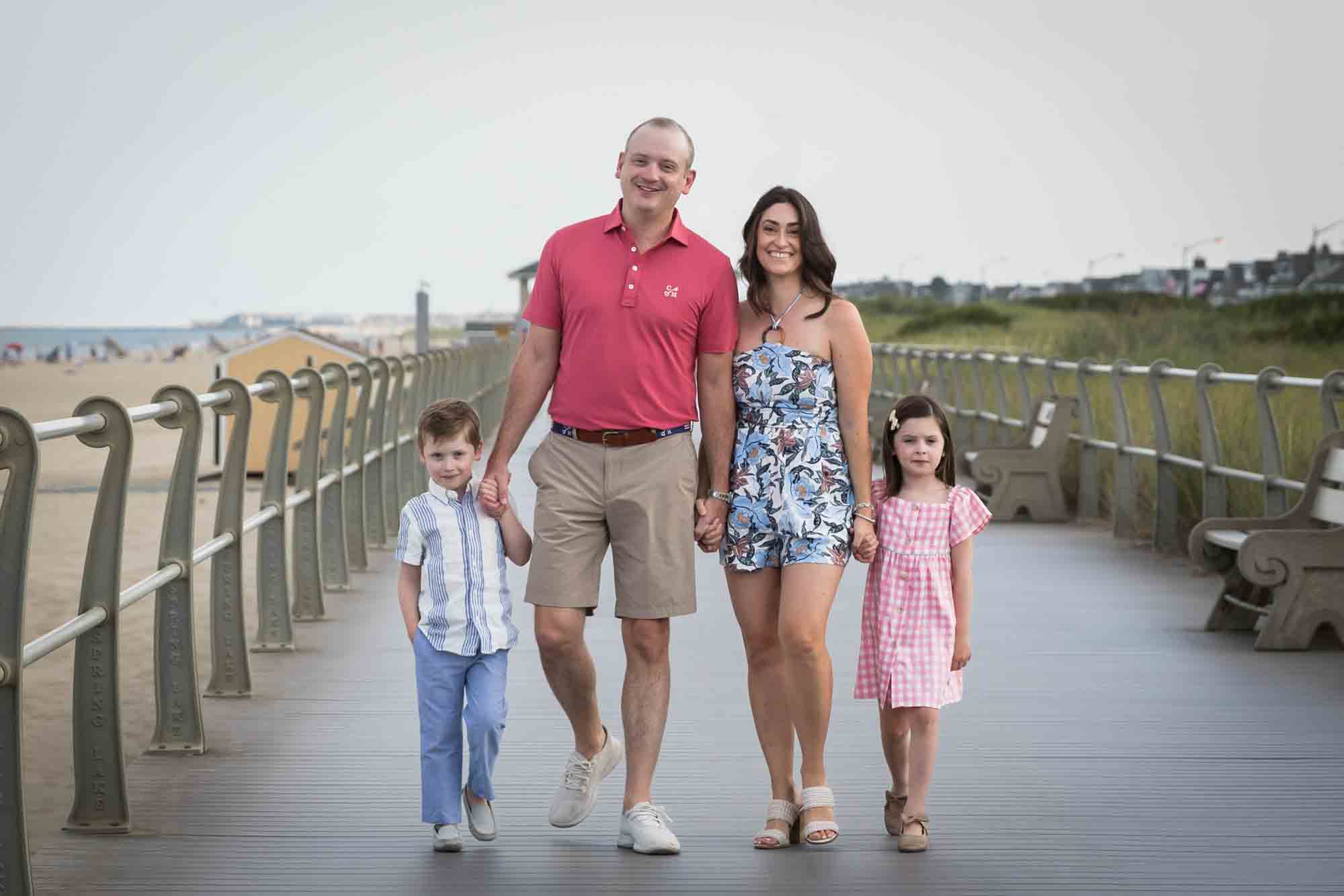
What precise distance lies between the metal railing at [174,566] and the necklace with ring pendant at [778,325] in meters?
1.63

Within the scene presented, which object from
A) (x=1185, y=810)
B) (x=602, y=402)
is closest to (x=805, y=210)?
(x=602, y=402)

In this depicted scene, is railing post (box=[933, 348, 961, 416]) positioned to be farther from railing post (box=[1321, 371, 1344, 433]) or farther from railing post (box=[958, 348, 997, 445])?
railing post (box=[1321, 371, 1344, 433])

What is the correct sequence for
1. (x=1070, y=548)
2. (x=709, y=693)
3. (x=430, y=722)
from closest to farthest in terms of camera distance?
(x=430, y=722) → (x=709, y=693) → (x=1070, y=548)

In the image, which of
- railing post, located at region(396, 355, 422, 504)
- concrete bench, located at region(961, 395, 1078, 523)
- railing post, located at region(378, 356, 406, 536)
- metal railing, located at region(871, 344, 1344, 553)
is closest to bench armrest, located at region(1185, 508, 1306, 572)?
metal railing, located at region(871, 344, 1344, 553)

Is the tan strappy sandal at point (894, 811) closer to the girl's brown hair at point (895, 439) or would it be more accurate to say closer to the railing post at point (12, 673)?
the girl's brown hair at point (895, 439)

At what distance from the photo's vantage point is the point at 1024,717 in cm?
678

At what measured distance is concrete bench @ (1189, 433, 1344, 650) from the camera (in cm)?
793

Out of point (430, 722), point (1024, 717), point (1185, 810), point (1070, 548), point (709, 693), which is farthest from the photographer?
point (1070, 548)

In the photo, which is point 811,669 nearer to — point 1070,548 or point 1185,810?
point 1185,810

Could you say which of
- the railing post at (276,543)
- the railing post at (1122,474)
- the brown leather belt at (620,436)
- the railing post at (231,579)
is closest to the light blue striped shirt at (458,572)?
the brown leather belt at (620,436)

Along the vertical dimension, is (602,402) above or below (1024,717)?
above

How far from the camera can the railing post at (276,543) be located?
7938mm

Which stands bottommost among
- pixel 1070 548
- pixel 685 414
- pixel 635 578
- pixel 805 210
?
pixel 1070 548

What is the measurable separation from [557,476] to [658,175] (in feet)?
2.64
